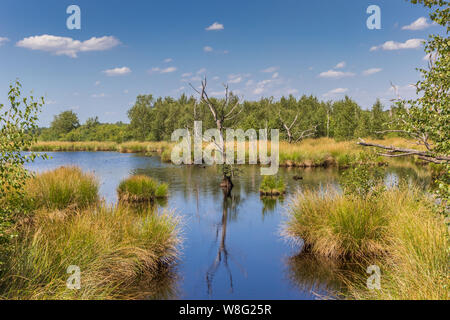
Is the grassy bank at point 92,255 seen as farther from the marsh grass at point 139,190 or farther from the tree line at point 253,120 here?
the tree line at point 253,120

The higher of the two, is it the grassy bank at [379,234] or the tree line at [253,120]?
the tree line at [253,120]

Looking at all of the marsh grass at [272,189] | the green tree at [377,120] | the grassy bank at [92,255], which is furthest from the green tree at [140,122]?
the grassy bank at [92,255]

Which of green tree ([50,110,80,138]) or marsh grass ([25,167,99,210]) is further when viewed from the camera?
green tree ([50,110,80,138])

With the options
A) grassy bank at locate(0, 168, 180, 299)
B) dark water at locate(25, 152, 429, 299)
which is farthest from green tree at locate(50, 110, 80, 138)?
grassy bank at locate(0, 168, 180, 299)

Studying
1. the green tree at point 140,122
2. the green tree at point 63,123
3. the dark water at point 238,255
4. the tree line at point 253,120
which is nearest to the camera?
the dark water at point 238,255

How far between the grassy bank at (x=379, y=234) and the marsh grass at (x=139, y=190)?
23.9 feet

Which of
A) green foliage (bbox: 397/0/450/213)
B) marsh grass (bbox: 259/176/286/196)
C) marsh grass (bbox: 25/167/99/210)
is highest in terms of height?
green foliage (bbox: 397/0/450/213)

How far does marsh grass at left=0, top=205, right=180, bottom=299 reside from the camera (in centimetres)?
481

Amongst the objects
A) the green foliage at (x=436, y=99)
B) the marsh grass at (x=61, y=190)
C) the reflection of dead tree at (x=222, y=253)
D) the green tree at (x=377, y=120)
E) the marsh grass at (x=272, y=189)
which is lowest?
the reflection of dead tree at (x=222, y=253)

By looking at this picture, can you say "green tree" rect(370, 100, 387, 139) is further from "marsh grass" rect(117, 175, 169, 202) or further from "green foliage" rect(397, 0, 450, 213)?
"green foliage" rect(397, 0, 450, 213)

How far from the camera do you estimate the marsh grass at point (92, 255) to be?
4812 millimetres

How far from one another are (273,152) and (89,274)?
2294 centimetres

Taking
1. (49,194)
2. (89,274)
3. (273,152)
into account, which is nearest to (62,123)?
(273,152)
